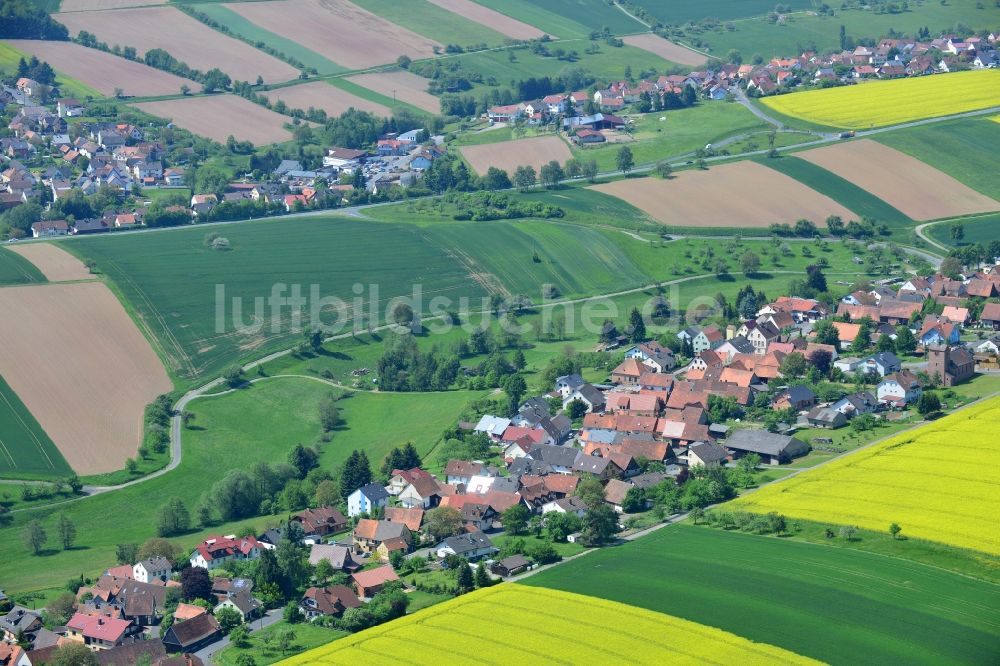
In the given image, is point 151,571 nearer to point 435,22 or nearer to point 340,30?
point 340,30

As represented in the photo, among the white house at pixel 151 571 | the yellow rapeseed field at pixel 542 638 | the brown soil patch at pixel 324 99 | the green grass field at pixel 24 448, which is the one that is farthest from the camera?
the brown soil patch at pixel 324 99

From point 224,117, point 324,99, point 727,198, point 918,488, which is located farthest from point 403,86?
point 918,488

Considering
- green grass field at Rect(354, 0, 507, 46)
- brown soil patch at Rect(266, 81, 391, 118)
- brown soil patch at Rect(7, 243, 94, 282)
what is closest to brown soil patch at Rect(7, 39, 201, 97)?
brown soil patch at Rect(266, 81, 391, 118)

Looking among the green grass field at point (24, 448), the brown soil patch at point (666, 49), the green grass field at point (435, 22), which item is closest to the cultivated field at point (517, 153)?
the green grass field at point (435, 22)

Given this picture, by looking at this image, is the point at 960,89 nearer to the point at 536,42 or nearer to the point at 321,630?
the point at 536,42

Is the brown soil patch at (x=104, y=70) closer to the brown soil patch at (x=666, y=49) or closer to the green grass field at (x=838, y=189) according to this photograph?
the brown soil patch at (x=666, y=49)

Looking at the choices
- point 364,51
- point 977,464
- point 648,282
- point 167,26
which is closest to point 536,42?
point 364,51
